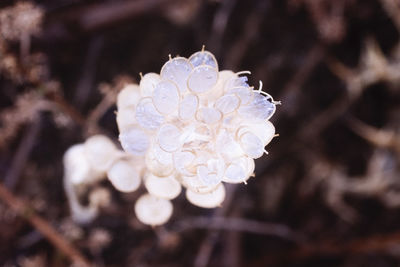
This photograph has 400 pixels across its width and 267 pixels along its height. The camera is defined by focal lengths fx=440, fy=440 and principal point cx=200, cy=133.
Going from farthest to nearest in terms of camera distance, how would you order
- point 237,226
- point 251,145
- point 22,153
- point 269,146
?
point 269,146 < point 237,226 < point 22,153 < point 251,145

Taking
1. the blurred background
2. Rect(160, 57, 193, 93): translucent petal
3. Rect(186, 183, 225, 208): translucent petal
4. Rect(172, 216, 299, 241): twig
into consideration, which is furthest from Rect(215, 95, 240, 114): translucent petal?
Rect(172, 216, 299, 241): twig

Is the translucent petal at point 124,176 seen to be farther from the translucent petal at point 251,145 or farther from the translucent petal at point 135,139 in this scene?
A: the translucent petal at point 251,145

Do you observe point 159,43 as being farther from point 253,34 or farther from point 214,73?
point 214,73

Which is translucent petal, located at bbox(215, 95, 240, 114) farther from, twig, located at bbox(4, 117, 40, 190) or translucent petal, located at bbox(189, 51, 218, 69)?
twig, located at bbox(4, 117, 40, 190)

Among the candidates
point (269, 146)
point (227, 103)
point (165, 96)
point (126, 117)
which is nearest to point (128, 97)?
point (126, 117)

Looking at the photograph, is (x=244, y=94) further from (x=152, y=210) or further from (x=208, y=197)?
(x=152, y=210)

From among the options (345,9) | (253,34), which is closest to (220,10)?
(253,34)
